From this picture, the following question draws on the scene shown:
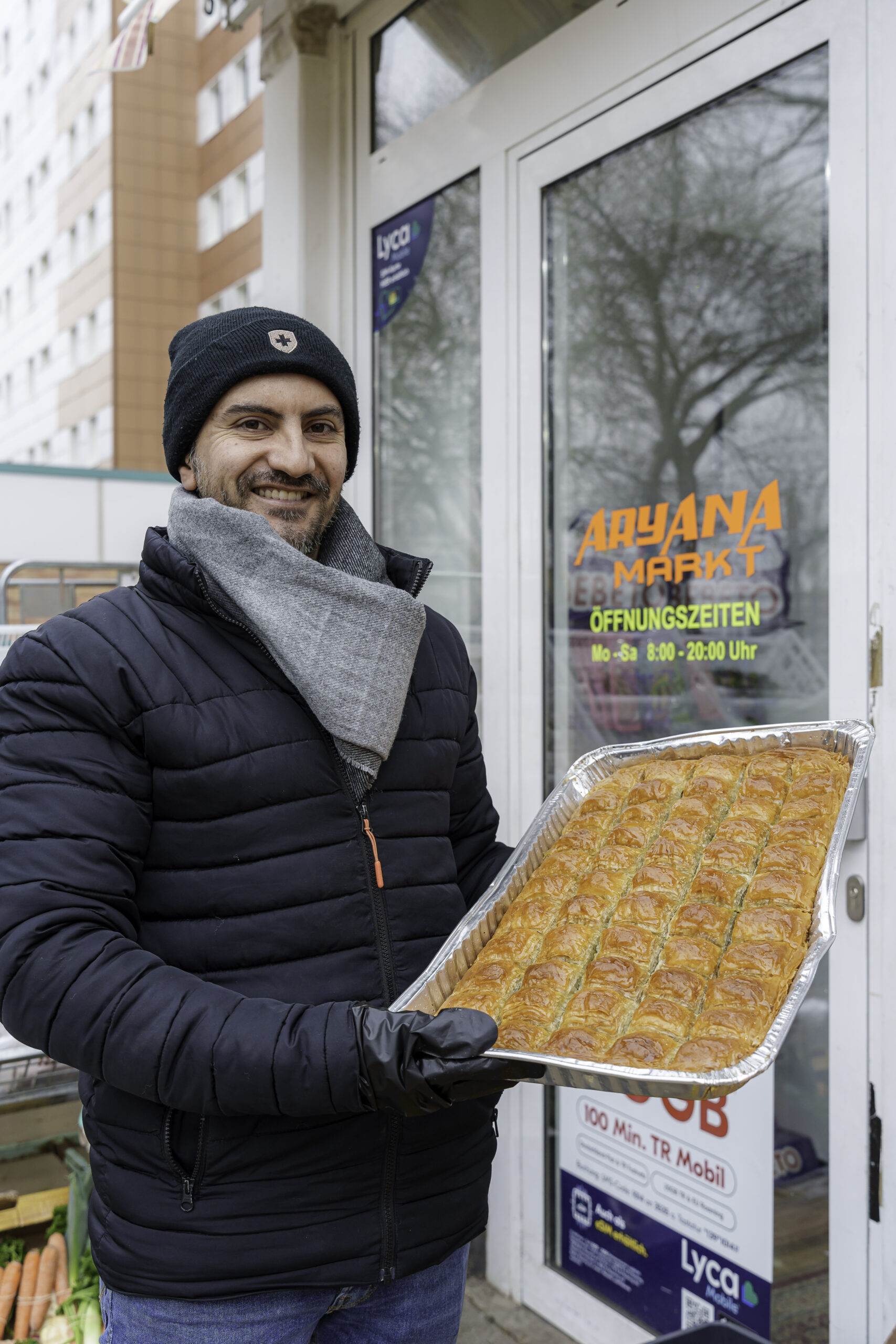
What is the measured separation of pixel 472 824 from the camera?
81.9 inches

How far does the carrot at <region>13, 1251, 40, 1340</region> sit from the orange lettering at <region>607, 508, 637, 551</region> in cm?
264

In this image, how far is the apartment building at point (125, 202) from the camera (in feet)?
75.6

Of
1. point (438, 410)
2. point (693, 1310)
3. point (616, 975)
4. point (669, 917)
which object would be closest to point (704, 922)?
point (669, 917)

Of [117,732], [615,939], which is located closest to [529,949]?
[615,939]

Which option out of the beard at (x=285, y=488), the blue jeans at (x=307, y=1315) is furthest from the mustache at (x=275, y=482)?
the blue jeans at (x=307, y=1315)

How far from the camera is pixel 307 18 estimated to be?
13.3ft

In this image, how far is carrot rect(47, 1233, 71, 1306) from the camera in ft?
9.66

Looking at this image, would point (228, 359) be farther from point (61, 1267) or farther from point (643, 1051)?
point (61, 1267)

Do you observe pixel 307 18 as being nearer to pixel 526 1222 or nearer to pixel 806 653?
pixel 806 653

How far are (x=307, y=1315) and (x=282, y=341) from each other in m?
1.53

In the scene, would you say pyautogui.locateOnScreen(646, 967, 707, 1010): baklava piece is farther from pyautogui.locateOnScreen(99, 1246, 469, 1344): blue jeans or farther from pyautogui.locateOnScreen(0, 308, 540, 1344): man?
pyautogui.locateOnScreen(99, 1246, 469, 1344): blue jeans

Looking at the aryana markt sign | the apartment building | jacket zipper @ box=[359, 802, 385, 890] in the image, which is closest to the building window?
the apartment building

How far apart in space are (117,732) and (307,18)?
367 cm

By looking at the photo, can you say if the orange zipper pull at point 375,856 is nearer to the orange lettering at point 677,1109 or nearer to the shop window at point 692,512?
the shop window at point 692,512
